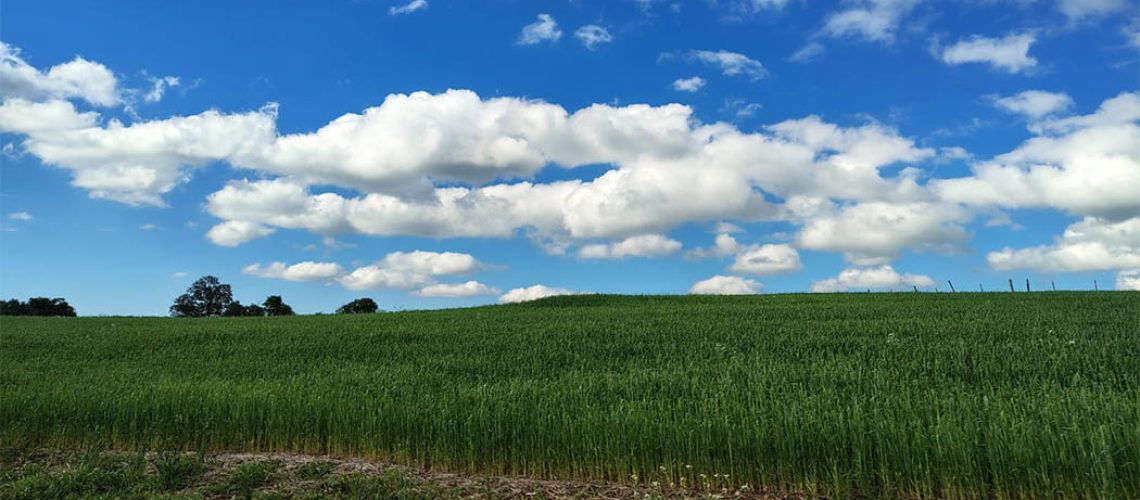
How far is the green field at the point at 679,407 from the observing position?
5.94 metres

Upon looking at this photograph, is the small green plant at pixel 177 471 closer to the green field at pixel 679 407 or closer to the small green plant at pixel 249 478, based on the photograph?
the small green plant at pixel 249 478

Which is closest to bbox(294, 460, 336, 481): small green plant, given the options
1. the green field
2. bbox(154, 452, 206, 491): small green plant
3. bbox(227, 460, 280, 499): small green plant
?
bbox(227, 460, 280, 499): small green plant

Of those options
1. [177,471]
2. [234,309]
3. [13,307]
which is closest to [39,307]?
[13,307]

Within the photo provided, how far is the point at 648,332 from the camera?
1828 centimetres

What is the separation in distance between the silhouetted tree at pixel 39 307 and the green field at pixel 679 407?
260 ft

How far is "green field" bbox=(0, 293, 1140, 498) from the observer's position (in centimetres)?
594

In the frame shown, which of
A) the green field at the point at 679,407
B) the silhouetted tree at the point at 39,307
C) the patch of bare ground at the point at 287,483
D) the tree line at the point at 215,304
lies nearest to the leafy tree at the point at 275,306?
the tree line at the point at 215,304

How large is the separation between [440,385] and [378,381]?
1.11 metres

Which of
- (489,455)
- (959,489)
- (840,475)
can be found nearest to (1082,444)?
(959,489)

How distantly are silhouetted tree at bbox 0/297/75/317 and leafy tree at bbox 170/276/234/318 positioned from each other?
12.0 meters

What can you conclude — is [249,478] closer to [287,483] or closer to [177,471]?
[287,483]

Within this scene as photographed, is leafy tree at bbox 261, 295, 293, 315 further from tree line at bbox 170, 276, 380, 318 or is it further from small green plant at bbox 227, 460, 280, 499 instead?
small green plant at bbox 227, 460, 280, 499

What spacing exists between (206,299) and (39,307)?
17898 millimetres

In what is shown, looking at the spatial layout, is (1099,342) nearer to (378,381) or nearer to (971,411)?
(971,411)
